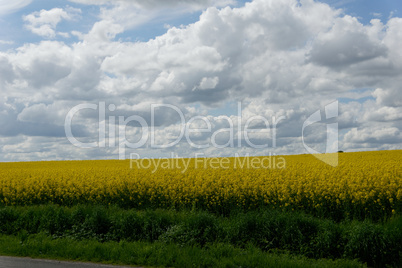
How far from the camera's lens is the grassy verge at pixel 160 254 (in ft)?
25.1

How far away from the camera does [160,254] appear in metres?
8.12

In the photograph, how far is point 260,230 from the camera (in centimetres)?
973

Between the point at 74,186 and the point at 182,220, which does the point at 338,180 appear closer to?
the point at 182,220

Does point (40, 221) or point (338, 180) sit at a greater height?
point (338, 180)

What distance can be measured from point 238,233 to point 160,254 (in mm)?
2492

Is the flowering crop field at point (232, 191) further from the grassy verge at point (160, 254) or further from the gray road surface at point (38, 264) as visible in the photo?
the gray road surface at point (38, 264)

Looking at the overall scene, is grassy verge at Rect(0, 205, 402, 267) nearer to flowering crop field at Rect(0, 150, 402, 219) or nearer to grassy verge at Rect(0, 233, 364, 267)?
grassy verge at Rect(0, 233, 364, 267)

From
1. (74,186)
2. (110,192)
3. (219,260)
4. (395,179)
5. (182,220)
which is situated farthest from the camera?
(74,186)

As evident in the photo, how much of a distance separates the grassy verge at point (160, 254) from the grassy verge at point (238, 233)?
0.36 ft

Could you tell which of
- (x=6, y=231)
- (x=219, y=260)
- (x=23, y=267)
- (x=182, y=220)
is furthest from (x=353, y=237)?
(x=6, y=231)

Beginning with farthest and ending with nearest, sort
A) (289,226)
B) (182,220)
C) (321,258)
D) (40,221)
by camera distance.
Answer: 1. (40,221)
2. (182,220)
3. (289,226)
4. (321,258)

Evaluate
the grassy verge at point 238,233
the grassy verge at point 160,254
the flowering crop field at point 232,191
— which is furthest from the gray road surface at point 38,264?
the flowering crop field at point 232,191

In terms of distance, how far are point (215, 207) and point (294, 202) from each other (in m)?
3.06

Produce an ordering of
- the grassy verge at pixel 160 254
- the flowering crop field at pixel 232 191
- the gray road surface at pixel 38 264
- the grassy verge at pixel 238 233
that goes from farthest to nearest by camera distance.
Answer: the flowering crop field at pixel 232 191 < the grassy verge at pixel 238 233 < the gray road surface at pixel 38 264 < the grassy verge at pixel 160 254
